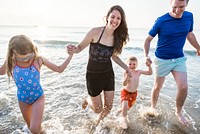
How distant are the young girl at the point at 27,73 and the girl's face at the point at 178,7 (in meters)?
2.43

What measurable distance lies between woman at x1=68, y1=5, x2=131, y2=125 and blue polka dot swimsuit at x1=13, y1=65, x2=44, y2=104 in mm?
944

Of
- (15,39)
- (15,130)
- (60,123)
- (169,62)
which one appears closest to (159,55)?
(169,62)

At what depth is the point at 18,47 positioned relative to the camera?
11.6 ft

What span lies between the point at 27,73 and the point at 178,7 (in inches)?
118

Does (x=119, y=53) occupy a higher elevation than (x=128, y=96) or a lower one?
higher

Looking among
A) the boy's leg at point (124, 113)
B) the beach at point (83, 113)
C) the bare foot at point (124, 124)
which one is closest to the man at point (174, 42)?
the beach at point (83, 113)

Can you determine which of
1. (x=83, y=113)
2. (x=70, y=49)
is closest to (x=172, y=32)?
(x=70, y=49)

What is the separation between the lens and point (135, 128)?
4.92m

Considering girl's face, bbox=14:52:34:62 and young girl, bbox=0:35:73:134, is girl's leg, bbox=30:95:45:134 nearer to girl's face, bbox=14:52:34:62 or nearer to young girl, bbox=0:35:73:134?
young girl, bbox=0:35:73:134

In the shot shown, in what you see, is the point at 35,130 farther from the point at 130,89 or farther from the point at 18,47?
the point at 130,89

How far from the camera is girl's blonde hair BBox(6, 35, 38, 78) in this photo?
3531mm

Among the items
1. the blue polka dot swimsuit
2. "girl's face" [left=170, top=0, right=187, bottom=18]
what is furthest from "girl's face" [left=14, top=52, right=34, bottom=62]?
"girl's face" [left=170, top=0, right=187, bottom=18]

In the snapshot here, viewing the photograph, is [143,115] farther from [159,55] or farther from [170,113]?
[159,55]

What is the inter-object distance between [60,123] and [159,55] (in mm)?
2554
